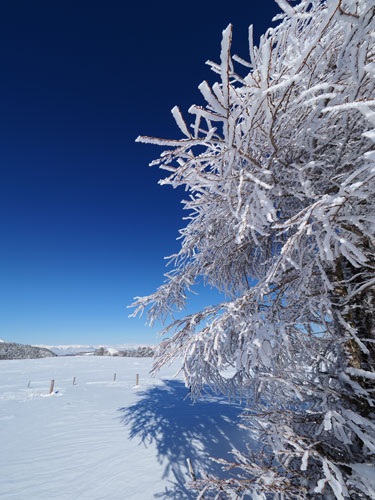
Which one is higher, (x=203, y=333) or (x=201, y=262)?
(x=201, y=262)

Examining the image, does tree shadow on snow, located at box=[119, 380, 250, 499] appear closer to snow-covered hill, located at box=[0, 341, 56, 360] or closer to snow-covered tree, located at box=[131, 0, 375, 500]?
snow-covered tree, located at box=[131, 0, 375, 500]

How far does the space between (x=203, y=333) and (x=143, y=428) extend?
9.05m

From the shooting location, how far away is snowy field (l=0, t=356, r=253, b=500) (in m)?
5.75

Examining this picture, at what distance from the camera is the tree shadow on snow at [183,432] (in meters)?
6.43

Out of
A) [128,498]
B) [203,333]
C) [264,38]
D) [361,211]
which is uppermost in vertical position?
[264,38]

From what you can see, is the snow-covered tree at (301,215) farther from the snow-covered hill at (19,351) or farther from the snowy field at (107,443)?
the snow-covered hill at (19,351)

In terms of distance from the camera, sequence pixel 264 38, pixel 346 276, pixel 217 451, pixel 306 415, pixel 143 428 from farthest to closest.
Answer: pixel 143 428, pixel 217 451, pixel 346 276, pixel 306 415, pixel 264 38

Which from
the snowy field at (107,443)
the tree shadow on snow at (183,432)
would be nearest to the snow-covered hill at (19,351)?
the snowy field at (107,443)

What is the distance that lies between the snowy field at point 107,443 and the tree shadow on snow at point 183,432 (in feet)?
0.10

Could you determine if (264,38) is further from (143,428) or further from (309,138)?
(143,428)

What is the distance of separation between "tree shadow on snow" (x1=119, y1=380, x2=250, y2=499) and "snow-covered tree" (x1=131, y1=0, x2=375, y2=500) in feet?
7.94

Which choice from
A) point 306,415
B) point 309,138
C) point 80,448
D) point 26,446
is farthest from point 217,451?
point 309,138

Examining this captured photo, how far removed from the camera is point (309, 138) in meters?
2.02

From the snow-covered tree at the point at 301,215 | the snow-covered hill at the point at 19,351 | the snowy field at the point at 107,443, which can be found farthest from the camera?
the snow-covered hill at the point at 19,351
